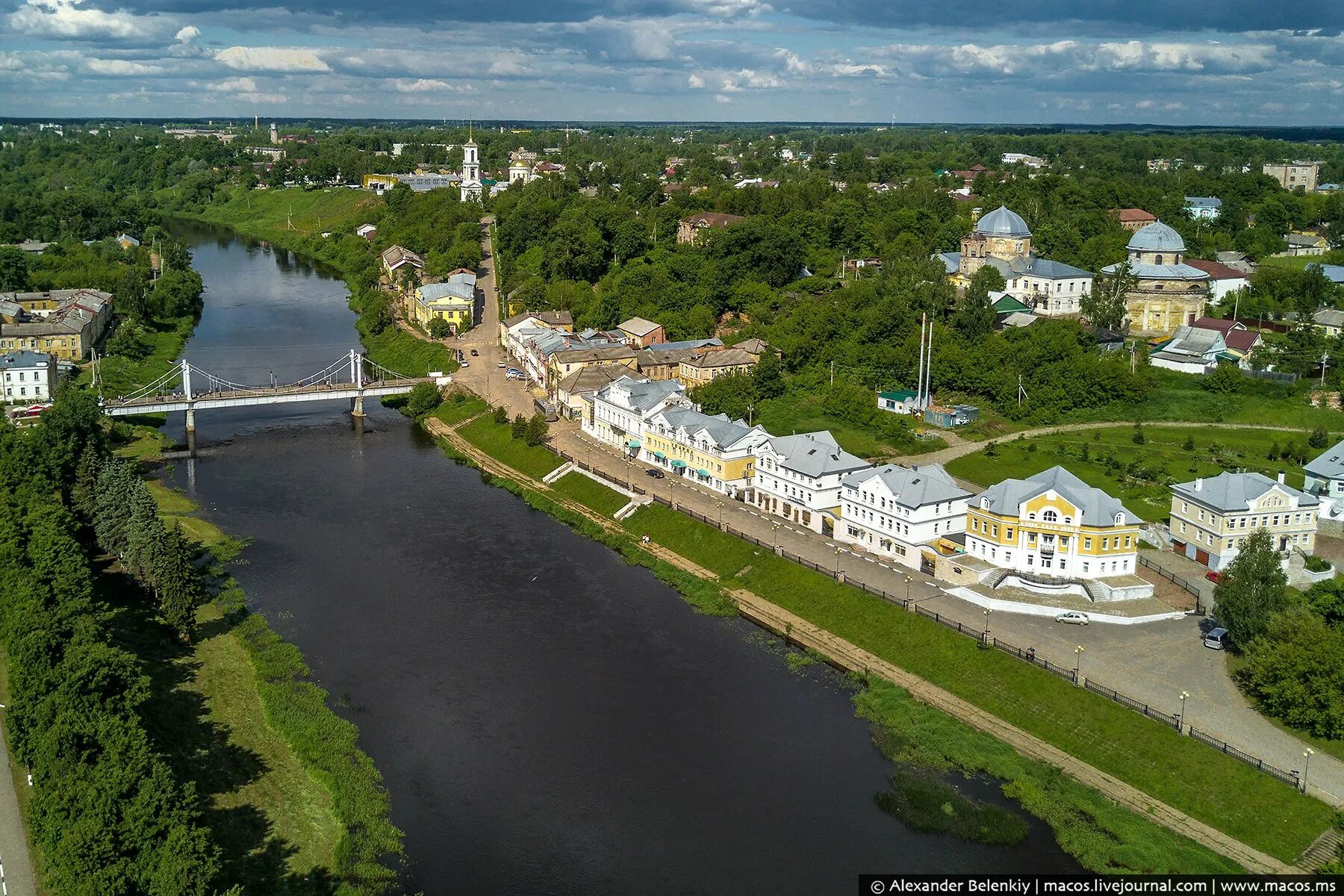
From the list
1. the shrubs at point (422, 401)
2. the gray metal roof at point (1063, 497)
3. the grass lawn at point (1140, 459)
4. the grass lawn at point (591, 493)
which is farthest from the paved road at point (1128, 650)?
the shrubs at point (422, 401)

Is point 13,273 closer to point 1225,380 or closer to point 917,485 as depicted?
point 917,485

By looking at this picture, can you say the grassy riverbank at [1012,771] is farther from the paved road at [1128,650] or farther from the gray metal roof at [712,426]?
the gray metal roof at [712,426]

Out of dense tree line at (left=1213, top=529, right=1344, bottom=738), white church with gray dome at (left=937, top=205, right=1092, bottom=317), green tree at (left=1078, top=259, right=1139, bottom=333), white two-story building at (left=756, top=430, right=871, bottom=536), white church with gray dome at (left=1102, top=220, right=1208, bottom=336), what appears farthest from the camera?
white church with gray dome at (left=937, top=205, right=1092, bottom=317)

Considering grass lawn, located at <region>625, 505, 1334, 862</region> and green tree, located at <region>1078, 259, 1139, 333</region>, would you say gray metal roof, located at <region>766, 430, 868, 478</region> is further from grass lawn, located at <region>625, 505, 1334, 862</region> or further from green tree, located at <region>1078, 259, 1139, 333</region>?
Result: green tree, located at <region>1078, 259, 1139, 333</region>

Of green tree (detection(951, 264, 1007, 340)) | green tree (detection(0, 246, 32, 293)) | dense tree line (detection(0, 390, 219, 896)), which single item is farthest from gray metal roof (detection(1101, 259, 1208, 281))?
green tree (detection(0, 246, 32, 293))

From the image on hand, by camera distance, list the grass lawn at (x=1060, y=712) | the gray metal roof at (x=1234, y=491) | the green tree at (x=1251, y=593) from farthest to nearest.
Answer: the gray metal roof at (x=1234, y=491) < the green tree at (x=1251, y=593) < the grass lawn at (x=1060, y=712)

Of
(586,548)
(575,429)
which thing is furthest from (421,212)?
(586,548)

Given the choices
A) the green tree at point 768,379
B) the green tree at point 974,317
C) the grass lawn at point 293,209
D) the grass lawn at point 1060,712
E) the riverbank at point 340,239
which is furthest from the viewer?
the grass lawn at point 293,209
